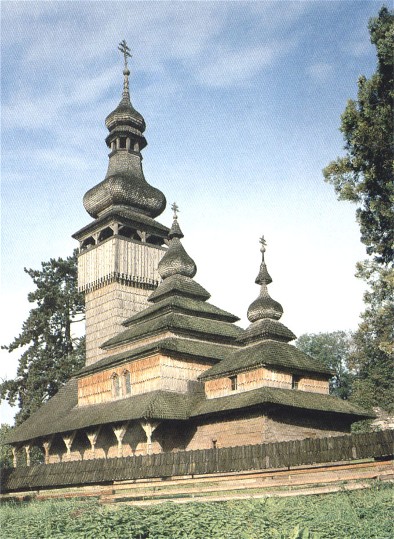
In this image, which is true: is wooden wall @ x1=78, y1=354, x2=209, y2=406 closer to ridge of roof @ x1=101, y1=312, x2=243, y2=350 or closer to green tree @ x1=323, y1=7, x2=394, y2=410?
ridge of roof @ x1=101, y1=312, x2=243, y2=350

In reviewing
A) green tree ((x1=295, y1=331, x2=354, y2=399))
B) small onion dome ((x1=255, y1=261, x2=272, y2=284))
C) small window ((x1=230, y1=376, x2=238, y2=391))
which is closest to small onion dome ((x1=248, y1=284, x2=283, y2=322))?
small onion dome ((x1=255, y1=261, x2=272, y2=284))

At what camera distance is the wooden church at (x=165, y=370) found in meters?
26.7

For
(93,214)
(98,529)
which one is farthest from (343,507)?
(93,214)

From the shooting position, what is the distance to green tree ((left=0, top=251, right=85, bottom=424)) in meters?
49.0

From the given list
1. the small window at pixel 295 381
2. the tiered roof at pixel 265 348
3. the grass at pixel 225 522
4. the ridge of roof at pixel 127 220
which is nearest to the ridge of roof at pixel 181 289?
the tiered roof at pixel 265 348

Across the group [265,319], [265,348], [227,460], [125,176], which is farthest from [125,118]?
[227,460]

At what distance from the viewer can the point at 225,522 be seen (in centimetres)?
1046

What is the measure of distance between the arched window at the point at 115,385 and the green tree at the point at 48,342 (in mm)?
16807

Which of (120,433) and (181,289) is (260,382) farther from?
(181,289)

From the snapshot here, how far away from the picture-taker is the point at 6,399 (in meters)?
49.4

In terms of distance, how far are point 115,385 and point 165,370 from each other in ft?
13.1

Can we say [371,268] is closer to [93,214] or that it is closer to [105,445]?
[105,445]

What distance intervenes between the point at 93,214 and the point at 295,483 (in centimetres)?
3237

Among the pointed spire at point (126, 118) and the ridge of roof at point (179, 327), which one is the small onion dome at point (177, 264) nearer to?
the ridge of roof at point (179, 327)
